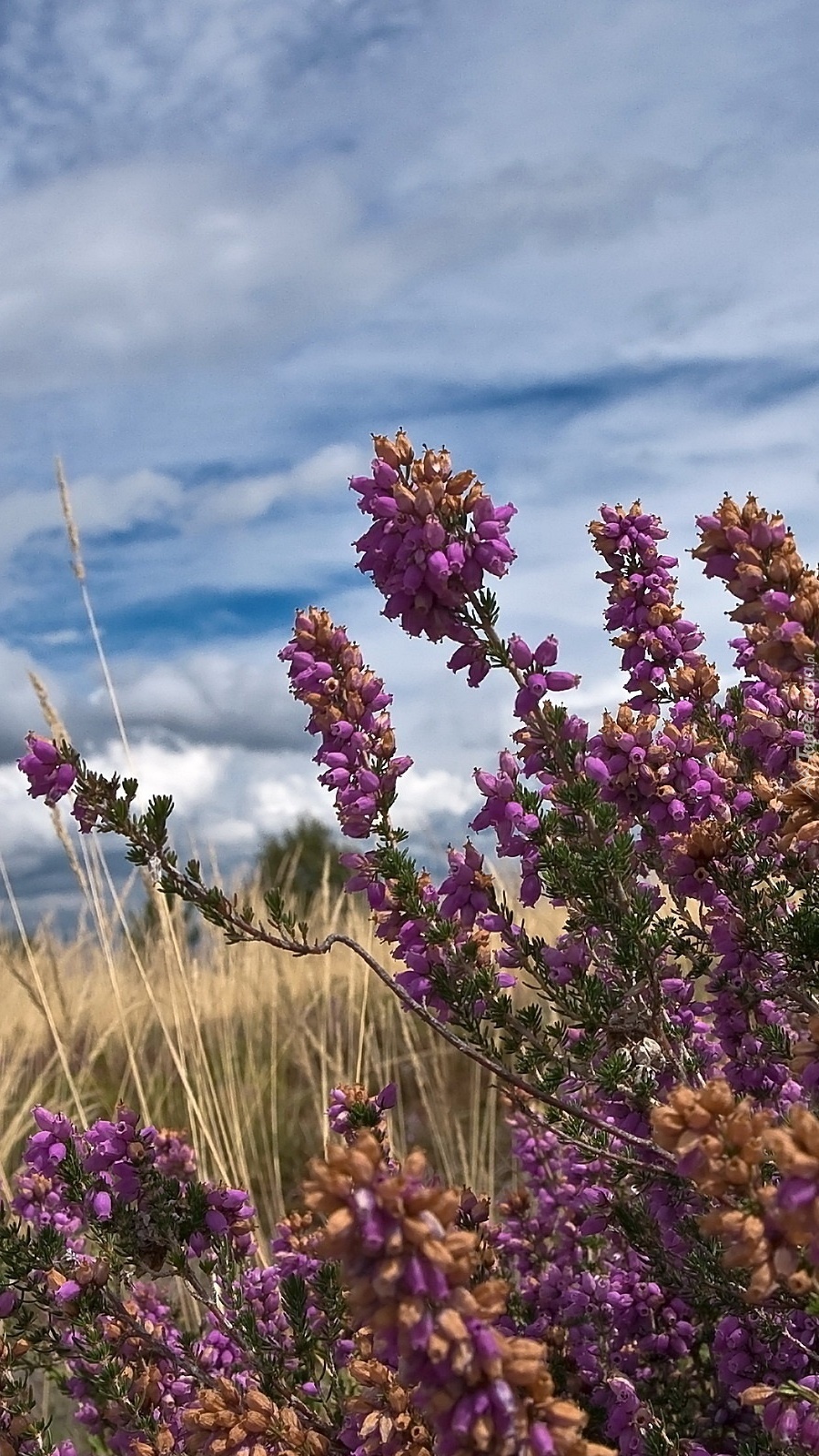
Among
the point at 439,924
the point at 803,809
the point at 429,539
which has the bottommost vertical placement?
the point at 439,924

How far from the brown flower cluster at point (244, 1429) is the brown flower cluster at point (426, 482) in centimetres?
164

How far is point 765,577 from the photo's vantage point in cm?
247

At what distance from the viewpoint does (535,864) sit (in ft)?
9.00

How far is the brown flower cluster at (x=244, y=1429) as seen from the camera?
7.42 ft

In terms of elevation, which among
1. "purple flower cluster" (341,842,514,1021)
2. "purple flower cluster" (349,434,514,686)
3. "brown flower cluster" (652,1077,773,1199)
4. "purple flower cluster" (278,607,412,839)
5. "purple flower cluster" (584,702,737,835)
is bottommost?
"brown flower cluster" (652,1077,773,1199)

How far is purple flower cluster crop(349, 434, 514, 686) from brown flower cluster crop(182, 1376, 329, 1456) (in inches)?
56.4

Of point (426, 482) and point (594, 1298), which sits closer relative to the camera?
point (426, 482)

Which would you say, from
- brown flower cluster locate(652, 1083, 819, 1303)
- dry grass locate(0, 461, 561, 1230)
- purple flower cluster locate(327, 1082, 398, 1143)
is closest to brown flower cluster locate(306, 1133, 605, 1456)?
brown flower cluster locate(652, 1083, 819, 1303)

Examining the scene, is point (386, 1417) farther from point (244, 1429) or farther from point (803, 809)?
point (803, 809)

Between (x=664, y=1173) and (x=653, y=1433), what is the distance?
1.88ft

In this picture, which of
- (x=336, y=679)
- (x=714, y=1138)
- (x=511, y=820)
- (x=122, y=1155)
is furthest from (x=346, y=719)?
(x=714, y=1138)

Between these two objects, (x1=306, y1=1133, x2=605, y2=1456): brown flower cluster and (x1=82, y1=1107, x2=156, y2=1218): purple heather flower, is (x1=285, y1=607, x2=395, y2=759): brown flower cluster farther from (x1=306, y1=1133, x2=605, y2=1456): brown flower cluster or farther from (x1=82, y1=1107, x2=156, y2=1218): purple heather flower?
(x1=306, y1=1133, x2=605, y2=1456): brown flower cluster

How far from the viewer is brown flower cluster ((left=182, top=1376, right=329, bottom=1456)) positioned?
2262 millimetres

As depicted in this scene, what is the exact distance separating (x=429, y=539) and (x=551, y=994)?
905 mm
